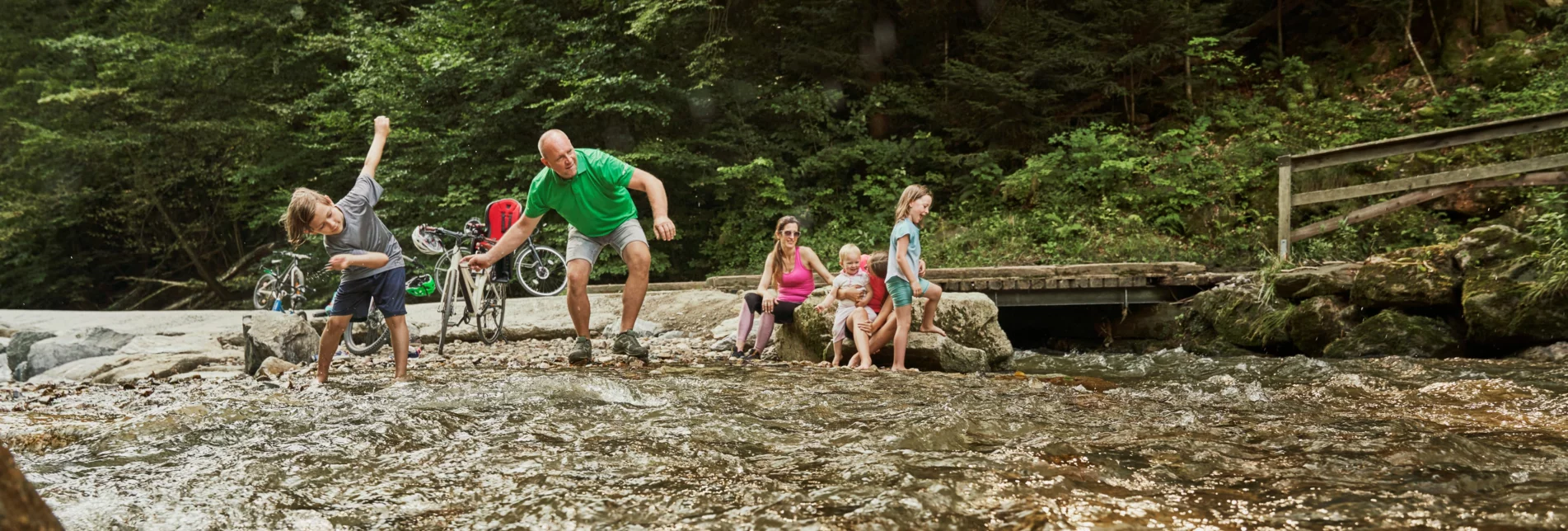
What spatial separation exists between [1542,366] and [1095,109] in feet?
Result: 36.6

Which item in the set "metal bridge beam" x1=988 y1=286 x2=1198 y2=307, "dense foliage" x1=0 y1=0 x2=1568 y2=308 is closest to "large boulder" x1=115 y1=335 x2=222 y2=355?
"dense foliage" x1=0 y1=0 x2=1568 y2=308

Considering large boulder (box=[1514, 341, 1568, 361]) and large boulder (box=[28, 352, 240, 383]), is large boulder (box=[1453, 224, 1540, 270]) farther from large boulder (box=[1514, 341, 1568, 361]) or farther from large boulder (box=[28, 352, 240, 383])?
large boulder (box=[28, 352, 240, 383])

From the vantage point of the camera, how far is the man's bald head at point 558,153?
18.5 ft

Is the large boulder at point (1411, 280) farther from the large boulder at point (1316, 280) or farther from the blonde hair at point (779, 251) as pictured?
the blonde hair at point (779, 251)

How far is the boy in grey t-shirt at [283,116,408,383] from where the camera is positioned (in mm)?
5246

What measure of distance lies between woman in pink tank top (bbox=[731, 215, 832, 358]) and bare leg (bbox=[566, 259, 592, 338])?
179cm

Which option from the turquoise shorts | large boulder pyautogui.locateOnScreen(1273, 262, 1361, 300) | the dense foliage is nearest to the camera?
the turquoise shorts

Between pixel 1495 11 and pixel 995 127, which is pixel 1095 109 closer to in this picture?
pixel 995 127

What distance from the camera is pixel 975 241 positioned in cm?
1503

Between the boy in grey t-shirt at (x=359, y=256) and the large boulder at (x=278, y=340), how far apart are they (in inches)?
84.0

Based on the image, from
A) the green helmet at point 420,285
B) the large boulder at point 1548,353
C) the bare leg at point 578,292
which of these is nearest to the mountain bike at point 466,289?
the green helmet at point 420,285

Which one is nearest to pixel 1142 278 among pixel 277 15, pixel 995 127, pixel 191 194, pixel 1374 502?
pixel 995 127

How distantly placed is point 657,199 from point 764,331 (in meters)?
2.53

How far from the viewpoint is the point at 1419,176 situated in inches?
373
